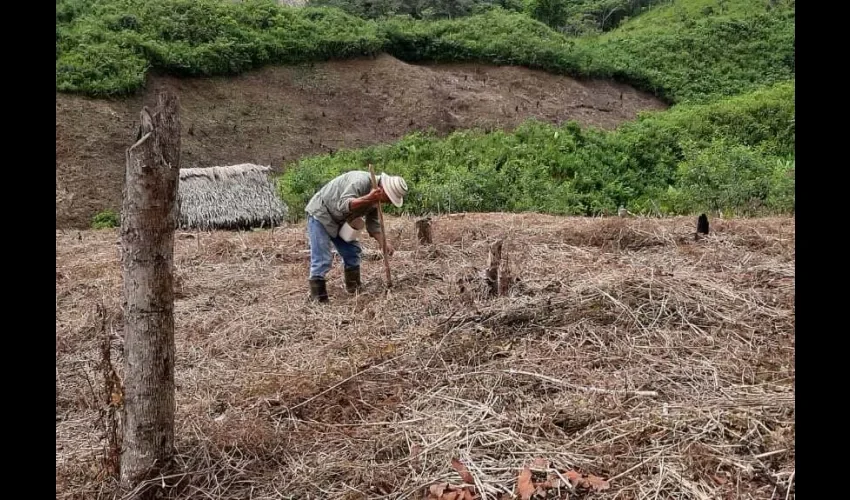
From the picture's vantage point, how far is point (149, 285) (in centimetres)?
282

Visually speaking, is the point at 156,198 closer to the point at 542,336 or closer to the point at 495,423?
the point at 495,423

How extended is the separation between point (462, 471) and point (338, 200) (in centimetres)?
334

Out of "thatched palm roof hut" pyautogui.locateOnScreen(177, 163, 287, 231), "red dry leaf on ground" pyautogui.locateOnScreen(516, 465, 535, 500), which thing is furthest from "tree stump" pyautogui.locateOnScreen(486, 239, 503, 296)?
"thatched palm roof hut" pyautogui.locateOnScreen(177, 163, 287, 231)

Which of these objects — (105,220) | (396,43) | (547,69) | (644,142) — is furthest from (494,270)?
(547,69)

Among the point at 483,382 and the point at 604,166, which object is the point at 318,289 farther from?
the point at 604,166

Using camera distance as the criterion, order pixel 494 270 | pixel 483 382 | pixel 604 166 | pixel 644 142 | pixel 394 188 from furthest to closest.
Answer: pixel 644 142 < pixel 604 166 < pixel 394 188 < pixel 494 270 < pixel 483 382

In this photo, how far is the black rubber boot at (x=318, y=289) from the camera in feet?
19.2

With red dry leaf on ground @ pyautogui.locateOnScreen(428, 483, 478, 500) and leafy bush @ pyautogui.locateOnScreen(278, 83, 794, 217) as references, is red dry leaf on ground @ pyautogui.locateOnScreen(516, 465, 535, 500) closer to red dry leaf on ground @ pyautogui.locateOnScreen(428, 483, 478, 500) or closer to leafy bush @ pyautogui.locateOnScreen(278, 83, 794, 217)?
red dry leaf on ground @ pyautogui.locateOnScreen(428, 483, 478, 500)

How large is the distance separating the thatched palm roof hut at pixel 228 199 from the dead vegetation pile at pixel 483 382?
410 cm

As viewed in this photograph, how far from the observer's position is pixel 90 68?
17.2 metres

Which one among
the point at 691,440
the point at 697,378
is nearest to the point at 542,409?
the point at 691,440

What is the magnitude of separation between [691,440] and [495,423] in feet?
3.04

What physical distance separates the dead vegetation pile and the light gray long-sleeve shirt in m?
0.72

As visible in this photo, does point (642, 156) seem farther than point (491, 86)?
No
